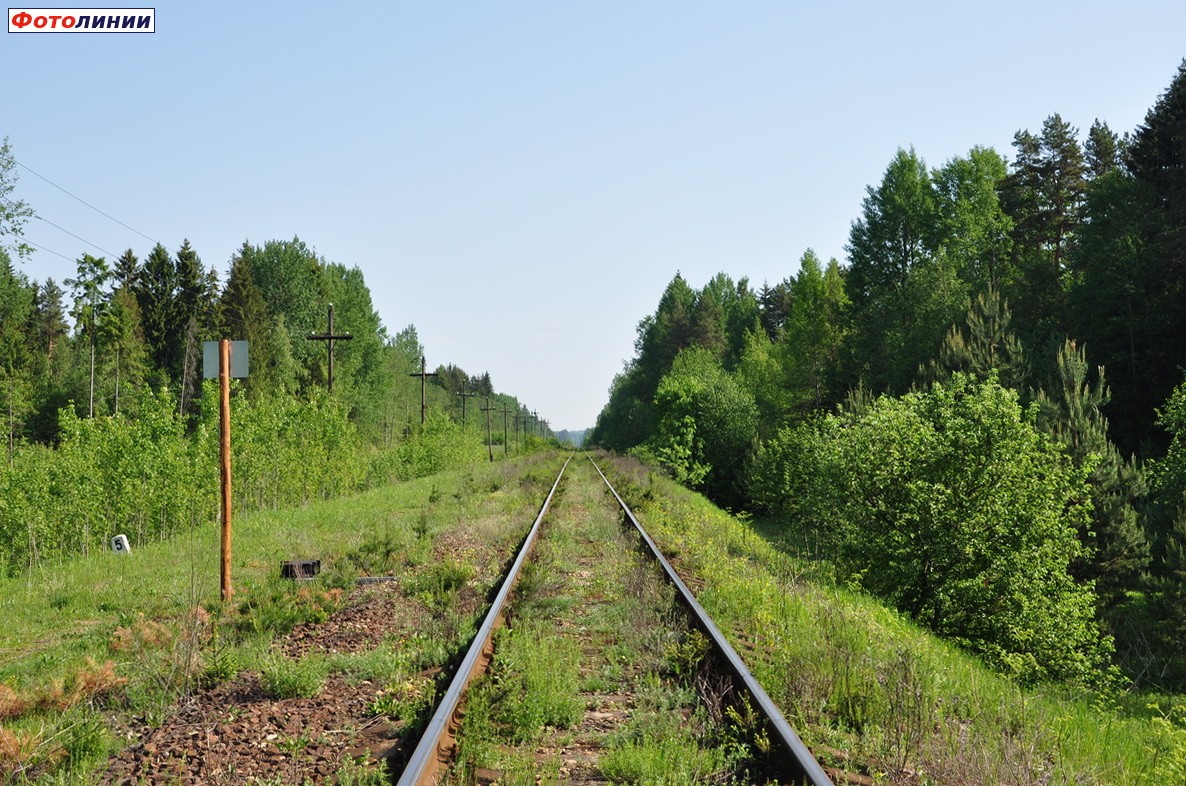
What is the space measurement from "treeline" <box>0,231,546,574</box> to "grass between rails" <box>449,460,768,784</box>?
1486 cm

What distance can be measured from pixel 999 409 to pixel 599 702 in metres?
13.7

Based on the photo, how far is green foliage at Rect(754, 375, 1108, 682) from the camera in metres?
15.4

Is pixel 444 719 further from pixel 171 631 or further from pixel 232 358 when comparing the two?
pixel 232 358

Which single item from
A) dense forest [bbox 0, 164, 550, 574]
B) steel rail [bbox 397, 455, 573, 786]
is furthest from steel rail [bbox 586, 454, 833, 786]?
dense forest [bbox 0, 164, 550, 574]

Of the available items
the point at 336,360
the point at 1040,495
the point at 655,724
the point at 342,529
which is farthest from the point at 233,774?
the point at 336,360

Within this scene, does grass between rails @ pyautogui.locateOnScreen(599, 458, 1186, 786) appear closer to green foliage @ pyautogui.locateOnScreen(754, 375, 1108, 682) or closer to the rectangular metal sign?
the rectangular metal sign

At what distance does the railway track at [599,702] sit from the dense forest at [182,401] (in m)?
14.6

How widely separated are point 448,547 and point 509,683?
8028mm

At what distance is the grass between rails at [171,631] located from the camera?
5051mm

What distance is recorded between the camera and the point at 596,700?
18.1ft

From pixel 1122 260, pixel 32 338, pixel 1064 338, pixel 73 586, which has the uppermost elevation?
pixel 32 338

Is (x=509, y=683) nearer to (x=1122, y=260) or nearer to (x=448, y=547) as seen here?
(x=448, y=547)

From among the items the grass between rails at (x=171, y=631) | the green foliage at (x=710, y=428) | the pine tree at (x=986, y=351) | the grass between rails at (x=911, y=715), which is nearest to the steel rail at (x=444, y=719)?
the grass between rails at (x=171, y=631)

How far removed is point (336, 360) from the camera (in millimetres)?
67625
